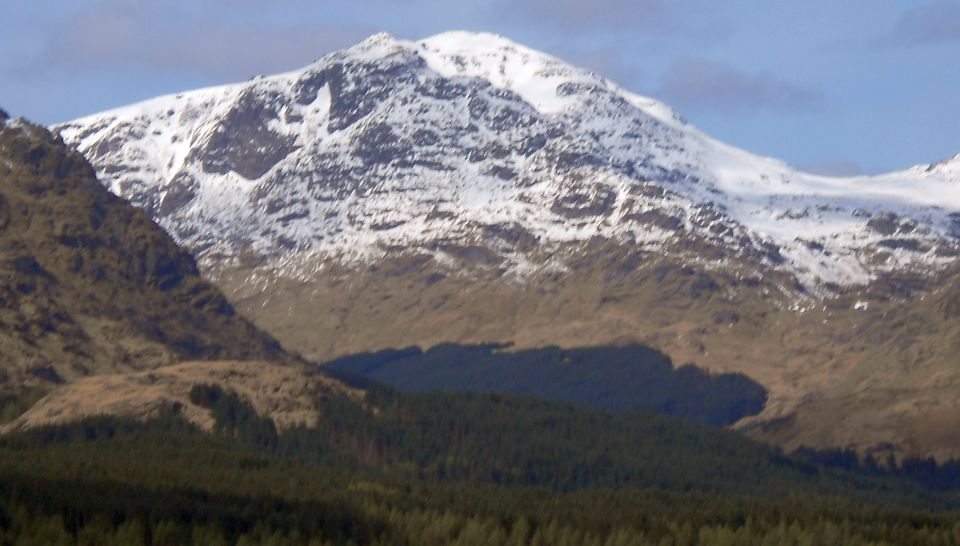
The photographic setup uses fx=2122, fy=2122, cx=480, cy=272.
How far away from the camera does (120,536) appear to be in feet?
653

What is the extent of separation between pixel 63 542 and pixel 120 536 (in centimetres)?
740

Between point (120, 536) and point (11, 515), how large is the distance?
10.6 meters

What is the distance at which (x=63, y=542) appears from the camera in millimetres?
192875

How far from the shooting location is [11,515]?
19975 cm

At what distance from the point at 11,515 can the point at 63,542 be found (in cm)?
944
